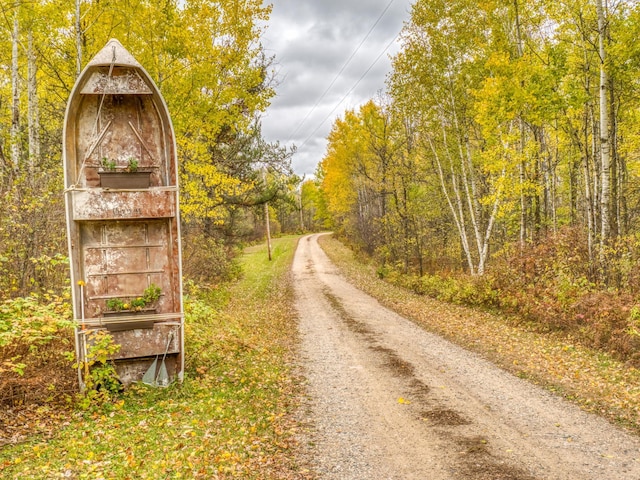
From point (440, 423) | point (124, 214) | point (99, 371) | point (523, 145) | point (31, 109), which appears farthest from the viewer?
point (523, 145)

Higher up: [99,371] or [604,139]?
[604,139]

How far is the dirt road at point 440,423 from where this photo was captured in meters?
5.49

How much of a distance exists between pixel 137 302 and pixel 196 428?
3011 mm

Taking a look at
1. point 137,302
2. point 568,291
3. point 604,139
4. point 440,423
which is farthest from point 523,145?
point 137,302

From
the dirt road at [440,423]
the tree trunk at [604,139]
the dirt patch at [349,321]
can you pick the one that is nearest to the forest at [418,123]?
the tree trunk at [604,139]

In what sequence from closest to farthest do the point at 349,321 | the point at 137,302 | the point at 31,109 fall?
the point at 137,302
the point at 31,109
the point at 349,321

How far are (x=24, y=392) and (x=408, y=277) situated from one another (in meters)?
17.7

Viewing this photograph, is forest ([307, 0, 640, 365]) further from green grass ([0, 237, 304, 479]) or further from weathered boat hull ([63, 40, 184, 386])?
weathered boat hull ([63, 40, 184, 386])

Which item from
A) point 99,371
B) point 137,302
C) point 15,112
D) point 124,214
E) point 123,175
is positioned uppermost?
point 15,112

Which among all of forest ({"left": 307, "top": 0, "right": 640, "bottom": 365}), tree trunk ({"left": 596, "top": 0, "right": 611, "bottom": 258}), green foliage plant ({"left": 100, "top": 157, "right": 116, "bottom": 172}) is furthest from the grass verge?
green foliage plant ({"left": 100, "top": 157, "right": 116, "bottom": 172})

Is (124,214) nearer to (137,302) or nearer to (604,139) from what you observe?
(137,302)

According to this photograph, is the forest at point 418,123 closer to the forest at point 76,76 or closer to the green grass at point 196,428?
the forest at point 76,76

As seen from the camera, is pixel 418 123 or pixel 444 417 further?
pixel 418 123

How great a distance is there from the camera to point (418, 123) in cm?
2050
